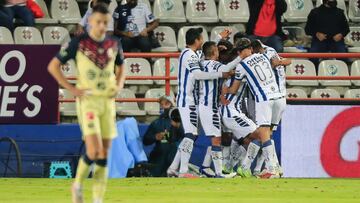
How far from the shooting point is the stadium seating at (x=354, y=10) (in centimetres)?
2342

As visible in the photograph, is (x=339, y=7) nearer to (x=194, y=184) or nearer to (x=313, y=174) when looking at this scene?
(x=313, y=174)

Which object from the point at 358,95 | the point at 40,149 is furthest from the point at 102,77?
the point at 358,95

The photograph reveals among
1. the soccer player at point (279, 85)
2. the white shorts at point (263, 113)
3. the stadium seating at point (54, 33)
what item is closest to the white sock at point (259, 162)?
the soccer player at point (279, 85)

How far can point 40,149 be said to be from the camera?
19.8 m

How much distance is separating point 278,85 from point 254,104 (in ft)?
1.70

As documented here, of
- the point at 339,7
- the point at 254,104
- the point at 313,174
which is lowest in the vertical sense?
the point at 313,174

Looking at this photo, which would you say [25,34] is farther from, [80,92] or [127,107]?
[80,92]

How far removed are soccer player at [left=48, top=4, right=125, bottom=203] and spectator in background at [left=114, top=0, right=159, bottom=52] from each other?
9529 mm

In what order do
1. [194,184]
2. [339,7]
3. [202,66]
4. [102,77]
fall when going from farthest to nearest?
[339,7]
[202,66]
[194,184]
[102,77]

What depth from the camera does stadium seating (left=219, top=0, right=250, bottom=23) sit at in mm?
22891

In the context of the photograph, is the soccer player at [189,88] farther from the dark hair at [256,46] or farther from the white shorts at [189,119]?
the dark hair at [256,46]

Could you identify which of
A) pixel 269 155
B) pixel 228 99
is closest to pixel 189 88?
pixel 228 99

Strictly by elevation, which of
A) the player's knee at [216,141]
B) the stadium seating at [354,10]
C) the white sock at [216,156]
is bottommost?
the white sock at [216,156]

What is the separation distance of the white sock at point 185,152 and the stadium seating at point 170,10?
15.6 feet
